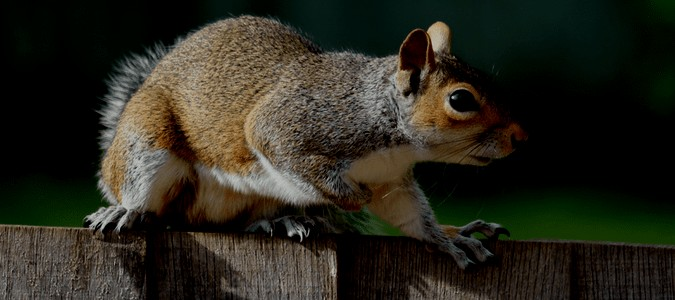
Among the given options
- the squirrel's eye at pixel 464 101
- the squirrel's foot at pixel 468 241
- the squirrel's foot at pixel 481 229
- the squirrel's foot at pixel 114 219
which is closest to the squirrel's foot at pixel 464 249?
the squirrel's foot at pixel 468 241

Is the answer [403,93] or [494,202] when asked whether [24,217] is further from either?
[403,93]

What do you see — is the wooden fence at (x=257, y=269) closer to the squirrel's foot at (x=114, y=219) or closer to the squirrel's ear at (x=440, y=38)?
the squirrel's foot at (x=114, y=219)

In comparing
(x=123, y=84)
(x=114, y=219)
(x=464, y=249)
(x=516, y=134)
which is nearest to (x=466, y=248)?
Answer: (x=464, y=249)

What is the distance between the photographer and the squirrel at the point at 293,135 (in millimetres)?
2645

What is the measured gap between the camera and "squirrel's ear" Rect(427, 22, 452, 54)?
111 inches

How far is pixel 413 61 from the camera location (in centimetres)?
270

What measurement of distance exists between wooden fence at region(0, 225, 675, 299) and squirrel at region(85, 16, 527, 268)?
66 mm

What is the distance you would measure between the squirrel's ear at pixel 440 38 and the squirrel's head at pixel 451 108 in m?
0.05

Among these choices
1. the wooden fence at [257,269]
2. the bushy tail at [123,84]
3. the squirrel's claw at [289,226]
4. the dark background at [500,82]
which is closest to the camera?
the wooden fence at [257,269]

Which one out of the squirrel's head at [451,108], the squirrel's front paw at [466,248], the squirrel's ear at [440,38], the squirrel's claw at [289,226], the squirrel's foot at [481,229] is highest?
the squirrel's ear at [440,38]

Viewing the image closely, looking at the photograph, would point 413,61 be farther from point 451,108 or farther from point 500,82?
point 500,82

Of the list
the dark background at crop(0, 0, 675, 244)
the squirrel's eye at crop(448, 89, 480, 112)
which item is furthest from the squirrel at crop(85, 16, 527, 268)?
the dark background at crop(0, 0, 675, 244)

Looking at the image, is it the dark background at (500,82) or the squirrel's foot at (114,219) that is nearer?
the squirrel's foot at (114,219)

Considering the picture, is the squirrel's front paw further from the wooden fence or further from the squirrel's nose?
the squirrel's nose
